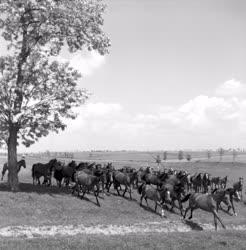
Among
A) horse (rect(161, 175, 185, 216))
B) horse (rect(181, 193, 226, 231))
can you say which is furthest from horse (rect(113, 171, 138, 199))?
horse (rect(181, 193, 226, 231))

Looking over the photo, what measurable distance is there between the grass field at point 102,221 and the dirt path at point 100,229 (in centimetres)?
8

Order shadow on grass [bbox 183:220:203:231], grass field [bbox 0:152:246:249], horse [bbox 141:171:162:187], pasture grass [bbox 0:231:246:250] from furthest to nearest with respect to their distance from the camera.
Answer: horse [bbox 141:171:162:187] → shadow on grass [bbox 183:220:203:231] → grass field [bbox 0:152:246:249] → pasture grass [bbox 0:231:246:250]

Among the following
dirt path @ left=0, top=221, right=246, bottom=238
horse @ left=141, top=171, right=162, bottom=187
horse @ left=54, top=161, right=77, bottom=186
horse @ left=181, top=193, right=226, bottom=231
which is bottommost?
dirt path @ left=0, top=221, right=246, bottom=238

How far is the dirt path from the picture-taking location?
2117 centimetres

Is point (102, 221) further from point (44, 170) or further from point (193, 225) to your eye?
point (44, 170)

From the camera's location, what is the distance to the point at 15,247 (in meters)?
16.7

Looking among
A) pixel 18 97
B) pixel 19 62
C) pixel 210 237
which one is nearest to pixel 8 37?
pixel 19 62

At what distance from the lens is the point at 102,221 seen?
→ 25.5 metres

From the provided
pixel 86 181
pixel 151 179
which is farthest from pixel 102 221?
pixel 151 179

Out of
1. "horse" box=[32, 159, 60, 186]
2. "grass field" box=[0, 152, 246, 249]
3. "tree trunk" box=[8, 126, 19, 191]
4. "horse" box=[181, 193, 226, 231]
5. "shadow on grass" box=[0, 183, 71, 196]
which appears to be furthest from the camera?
"horse" box=[32, 159, 60, 186]

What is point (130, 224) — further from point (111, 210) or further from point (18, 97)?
point (18, 97)

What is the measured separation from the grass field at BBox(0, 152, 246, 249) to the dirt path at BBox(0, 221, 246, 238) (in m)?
0.08

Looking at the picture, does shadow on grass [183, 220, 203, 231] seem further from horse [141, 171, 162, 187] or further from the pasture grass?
horse [141, 171, 162, 187]

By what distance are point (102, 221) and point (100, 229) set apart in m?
1.98
